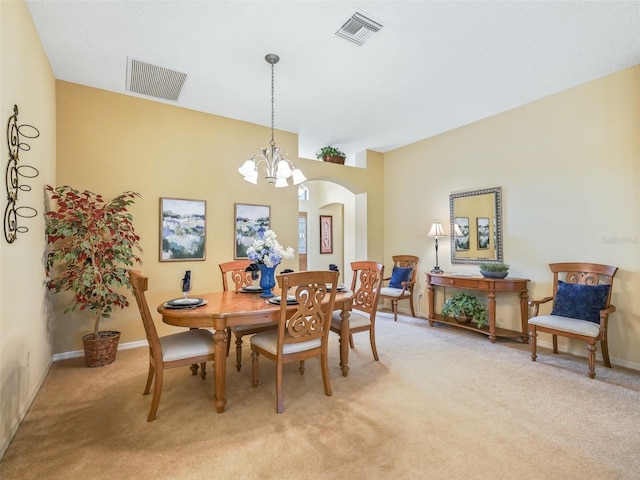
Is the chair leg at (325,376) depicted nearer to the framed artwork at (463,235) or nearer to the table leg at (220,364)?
the table leg at (220,364)

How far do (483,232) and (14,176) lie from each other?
495 centimetres

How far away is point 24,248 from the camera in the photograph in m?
2.31

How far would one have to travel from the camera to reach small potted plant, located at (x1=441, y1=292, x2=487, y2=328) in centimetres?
411

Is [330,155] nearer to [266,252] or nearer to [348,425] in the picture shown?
[266,252]

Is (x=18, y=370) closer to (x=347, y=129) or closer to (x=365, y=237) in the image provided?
(x=347, y=129)

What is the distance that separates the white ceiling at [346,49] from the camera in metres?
2.36

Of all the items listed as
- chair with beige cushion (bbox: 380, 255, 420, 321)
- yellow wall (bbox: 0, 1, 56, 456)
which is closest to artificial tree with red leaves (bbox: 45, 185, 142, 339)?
yellow wall (bbox: 0, 1, 56, 456)

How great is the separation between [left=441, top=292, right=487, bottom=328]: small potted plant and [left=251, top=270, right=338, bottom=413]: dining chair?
2532mm

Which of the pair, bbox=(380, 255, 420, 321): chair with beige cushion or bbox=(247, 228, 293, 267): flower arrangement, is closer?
Result: bbox=(247, 228, 293, 267): flower arrangement

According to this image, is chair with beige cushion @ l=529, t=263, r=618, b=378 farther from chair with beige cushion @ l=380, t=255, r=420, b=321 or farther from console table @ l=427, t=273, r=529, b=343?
chair with beige cushion @ l=380, t=255, r=420, b=321

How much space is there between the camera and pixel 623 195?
318 centimetres

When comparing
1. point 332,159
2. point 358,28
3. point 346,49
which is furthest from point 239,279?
point 332,159

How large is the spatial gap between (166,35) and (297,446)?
326 centimetres

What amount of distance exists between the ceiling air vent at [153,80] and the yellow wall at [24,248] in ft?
2.30
